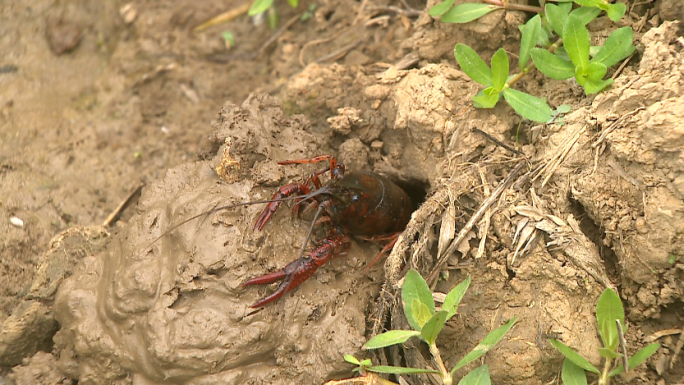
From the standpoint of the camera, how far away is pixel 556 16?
3184 millimetres

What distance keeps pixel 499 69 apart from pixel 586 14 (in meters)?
0.65

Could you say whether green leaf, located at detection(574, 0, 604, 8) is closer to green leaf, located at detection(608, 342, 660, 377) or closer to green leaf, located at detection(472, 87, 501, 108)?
green leaf, located at detection(472, 87, 501, 108)

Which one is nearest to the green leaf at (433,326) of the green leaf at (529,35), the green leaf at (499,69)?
the green leaf at (499,69)

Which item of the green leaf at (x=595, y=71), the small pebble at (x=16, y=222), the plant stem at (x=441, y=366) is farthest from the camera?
the small pebble at (x=16, y=222)

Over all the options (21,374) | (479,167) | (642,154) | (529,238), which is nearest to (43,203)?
(21,374)

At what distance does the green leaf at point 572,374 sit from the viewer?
2.62 metres

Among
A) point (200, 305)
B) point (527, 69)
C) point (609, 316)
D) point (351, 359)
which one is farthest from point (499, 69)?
point (200, 305)

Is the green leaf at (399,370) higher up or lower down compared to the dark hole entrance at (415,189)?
higher up

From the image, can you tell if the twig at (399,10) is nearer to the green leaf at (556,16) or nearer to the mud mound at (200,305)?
the green leaf at (556,16)

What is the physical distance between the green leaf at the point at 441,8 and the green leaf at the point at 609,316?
211 cm

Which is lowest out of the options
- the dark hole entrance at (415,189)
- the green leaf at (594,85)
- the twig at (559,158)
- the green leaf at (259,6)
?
the dark hole entrance at (415,189)

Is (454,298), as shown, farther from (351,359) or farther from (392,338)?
(351,359)

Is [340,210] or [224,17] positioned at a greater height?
[224,17]

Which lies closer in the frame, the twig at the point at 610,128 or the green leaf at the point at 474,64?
the twig at the point at 610,128
